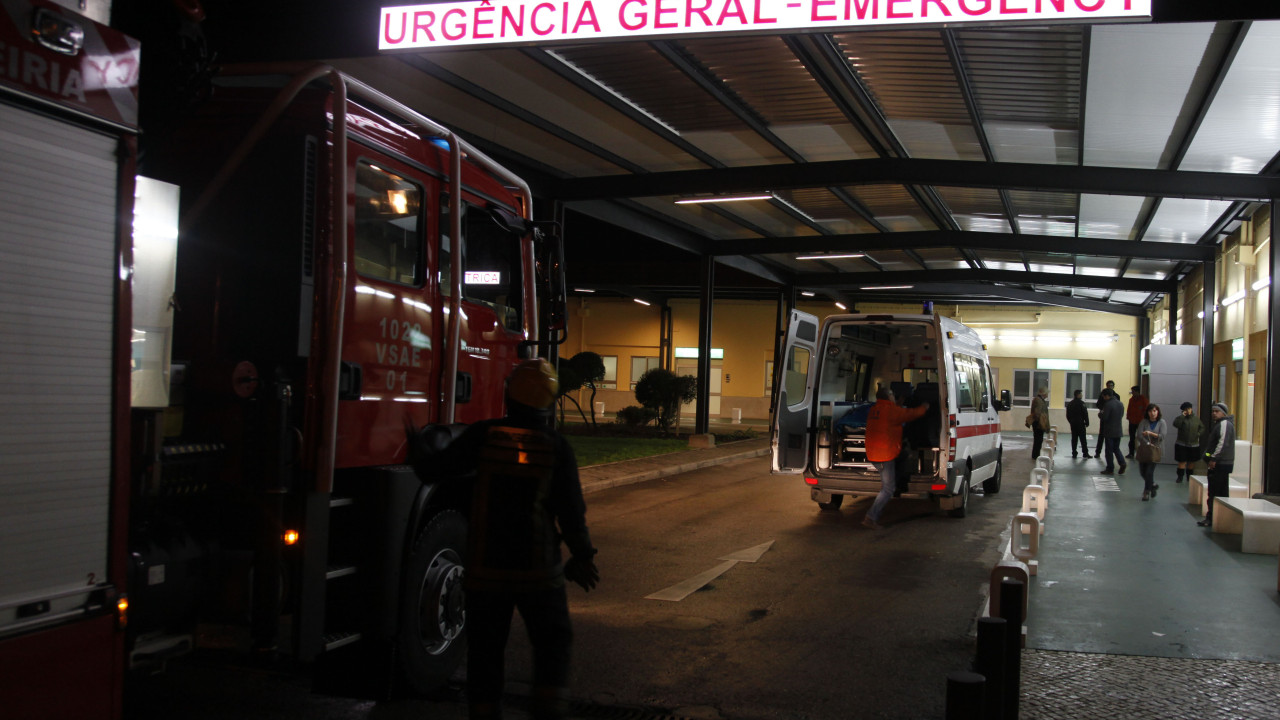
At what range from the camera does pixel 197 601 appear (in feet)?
12.8

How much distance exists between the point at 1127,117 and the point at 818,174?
4559 millimetres

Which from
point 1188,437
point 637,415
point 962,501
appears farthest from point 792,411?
point 637,415

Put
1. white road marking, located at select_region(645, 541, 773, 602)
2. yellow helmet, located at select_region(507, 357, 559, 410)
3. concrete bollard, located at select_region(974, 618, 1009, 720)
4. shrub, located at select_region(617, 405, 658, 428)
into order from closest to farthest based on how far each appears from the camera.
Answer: yellow helmet, located at select_region(507, 357, 559, 410) → concrete bollard, located at select_region(974, 618, 1009, 720) → white road marking, located at select_region(645, 541, 773, 602) → shrub, located at select_region(617, 405, 658, 428)

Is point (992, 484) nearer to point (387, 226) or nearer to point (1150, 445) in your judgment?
point (1150, 445)

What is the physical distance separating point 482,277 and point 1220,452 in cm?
1102

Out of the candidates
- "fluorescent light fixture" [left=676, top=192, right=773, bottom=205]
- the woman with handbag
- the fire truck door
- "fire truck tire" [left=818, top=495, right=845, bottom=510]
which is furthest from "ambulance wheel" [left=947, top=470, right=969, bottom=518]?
the fire truck door

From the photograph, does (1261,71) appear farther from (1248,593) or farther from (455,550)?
(455,550)

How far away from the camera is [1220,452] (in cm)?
1229

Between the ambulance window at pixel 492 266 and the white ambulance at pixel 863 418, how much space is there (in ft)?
20.6

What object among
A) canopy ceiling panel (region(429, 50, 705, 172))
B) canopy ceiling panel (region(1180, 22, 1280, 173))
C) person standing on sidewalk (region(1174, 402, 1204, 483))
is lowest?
person standing on sidewalk (region(1174, 402, 1204, 483))

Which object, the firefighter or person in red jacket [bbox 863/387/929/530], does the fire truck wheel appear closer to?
person in red jacket [bbox 863/387/929/530]

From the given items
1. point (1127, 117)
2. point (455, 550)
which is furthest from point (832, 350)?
point (455, 550)

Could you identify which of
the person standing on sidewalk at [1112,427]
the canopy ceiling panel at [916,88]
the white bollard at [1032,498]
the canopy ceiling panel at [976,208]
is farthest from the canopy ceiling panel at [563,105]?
the person standing on sidewalk at [1112,427]

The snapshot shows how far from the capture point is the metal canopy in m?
9.77
